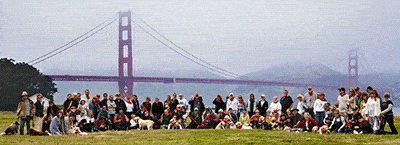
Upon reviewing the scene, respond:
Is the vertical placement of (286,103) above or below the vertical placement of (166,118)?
above

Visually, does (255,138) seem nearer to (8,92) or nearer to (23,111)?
(23,111)

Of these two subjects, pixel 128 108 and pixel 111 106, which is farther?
pixel 128 108

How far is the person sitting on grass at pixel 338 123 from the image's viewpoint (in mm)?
17672

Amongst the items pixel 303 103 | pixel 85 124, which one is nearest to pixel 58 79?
pixel 85 124

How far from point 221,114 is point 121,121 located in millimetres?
4408

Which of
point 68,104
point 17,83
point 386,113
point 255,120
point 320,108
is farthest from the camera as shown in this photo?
point 17,83

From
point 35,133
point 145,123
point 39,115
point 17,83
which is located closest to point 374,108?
point 145,123

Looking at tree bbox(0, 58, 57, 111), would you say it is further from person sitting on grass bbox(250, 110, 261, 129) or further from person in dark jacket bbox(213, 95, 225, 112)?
person sitting on grass bbox(250, 110, 261, 129)

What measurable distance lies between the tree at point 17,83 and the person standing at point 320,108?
38599 millimetres

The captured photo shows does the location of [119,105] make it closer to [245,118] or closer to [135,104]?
[135,104]

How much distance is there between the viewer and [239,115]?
22594 mm

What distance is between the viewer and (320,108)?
60.3ft

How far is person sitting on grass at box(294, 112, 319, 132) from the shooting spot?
18.2 meters

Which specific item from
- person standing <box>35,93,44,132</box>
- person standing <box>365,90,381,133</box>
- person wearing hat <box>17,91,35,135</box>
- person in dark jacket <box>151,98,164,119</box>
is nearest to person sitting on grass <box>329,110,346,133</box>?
person standing <box>365,90,381,133</box>
